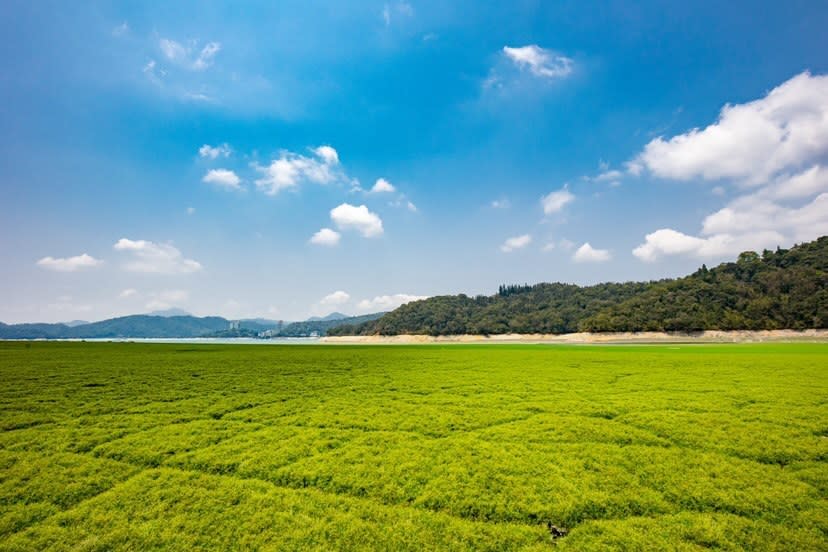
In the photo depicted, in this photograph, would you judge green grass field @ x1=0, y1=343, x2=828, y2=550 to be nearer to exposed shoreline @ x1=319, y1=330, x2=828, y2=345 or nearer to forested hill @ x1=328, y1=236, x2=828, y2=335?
exposed shoreline @ x1=319, y1=330, x2=828, y2=345

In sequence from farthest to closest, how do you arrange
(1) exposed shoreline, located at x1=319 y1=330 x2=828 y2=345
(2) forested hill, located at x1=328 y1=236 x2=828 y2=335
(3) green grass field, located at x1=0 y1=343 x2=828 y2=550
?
(2) forested hill, located at x1=328 y1=236 x2=828 y2=335 → (1) exposed shoreline, located at x1=319 y1=330 x2=828 y2=345 → (3) green grass field, located at x1=0 y1=343 x2=828 y2=550

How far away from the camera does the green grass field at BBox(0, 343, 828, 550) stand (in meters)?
6.11

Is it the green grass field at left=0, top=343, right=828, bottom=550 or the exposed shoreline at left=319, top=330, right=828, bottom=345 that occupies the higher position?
the green grass field at left=0, top=343, right=828, bottom=550

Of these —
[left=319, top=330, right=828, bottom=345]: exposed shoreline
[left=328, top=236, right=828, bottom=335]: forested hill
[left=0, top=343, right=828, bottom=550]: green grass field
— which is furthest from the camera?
[left=328, top=236, right=828, bottom=335]: forested hill

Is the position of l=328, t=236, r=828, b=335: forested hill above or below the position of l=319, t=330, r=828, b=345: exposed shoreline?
above

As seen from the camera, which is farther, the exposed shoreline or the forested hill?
the forested hill

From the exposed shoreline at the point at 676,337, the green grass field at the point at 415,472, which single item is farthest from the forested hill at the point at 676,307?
the green grass field at the point at 415,472

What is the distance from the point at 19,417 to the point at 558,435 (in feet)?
58.5

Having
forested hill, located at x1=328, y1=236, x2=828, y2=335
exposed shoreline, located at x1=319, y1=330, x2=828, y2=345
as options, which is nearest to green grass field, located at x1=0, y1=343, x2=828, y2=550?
exposed shoreline, located at x1=319, y1=330, x2=828, y2=345

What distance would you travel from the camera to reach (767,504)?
689 centimetres

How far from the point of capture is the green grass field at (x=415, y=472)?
6113 millimetres

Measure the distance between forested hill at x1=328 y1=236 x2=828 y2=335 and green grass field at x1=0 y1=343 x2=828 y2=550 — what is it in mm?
104888

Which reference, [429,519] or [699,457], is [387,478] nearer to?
[429,519]

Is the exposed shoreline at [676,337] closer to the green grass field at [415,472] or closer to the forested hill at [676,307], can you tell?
the forested hill at [676,307]
